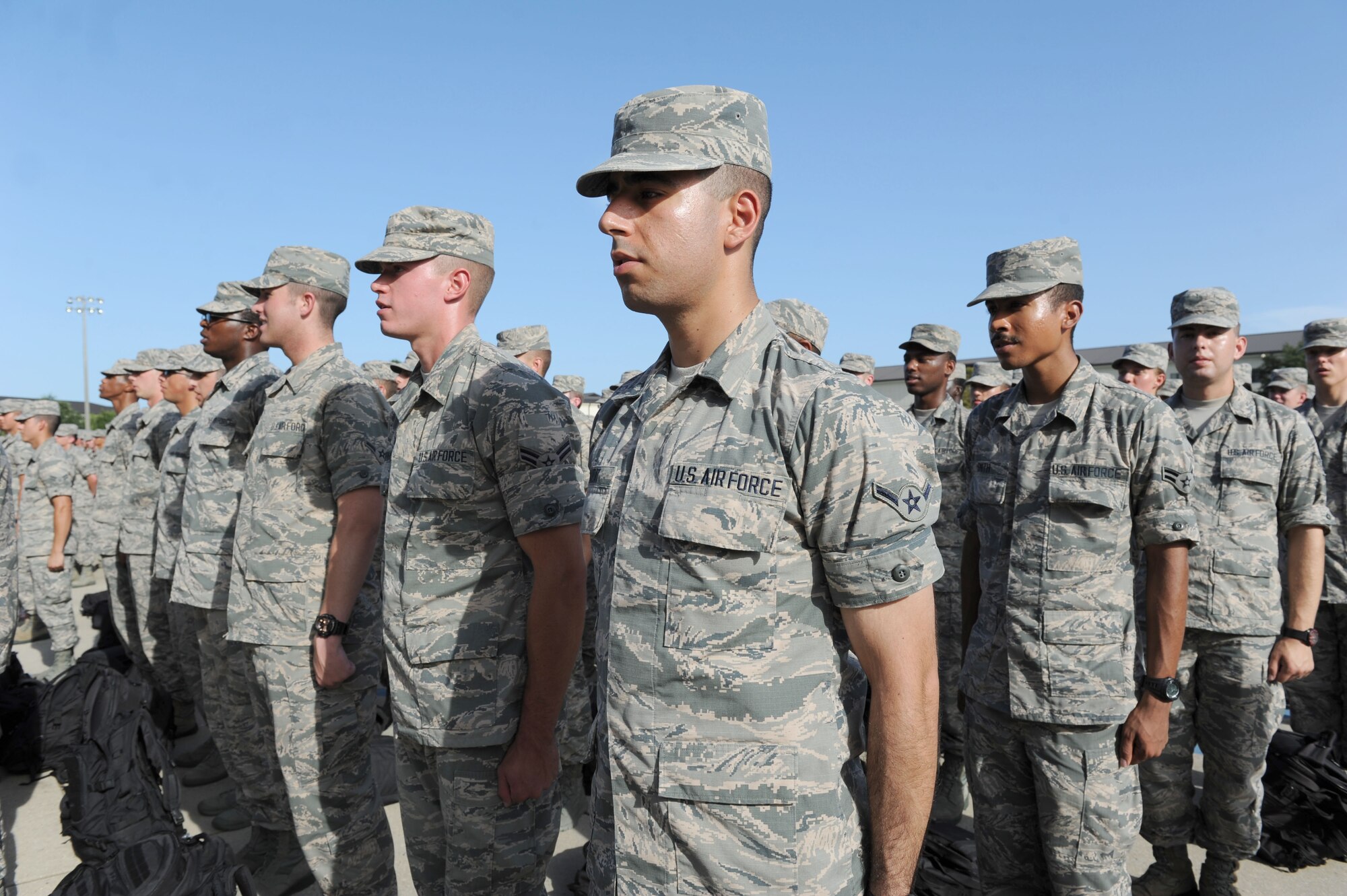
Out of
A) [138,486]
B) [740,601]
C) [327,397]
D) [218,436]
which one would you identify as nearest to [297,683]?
[327,397]

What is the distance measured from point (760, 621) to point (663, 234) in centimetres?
74

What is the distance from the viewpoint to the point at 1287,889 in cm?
368

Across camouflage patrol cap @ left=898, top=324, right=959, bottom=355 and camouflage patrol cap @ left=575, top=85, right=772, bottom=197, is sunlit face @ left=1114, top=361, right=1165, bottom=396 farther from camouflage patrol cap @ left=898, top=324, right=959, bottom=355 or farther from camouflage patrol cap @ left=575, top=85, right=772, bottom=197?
camouflage patrol cap @ left=575, top=85, right=772, bottom=197

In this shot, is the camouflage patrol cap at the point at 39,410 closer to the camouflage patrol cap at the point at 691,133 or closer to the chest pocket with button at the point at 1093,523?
the camouflage patrol cap at the point at 691,133

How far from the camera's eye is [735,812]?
1446mm

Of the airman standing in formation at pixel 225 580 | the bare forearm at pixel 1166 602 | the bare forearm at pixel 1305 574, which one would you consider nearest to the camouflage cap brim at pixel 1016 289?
the bare forearm at pixel 1166 602

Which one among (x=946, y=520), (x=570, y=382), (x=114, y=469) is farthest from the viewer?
(x=570, y=382)

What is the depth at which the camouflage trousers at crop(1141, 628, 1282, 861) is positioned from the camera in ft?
11.4

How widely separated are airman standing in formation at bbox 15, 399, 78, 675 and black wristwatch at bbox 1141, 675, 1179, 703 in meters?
8.24

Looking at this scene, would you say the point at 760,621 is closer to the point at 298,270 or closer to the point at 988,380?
the point at 298,270

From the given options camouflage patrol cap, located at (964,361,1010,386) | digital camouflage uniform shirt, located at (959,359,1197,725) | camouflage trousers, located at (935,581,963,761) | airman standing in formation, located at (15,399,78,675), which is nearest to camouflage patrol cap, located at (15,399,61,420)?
airman standing in formation, located at (15,399,78,675)

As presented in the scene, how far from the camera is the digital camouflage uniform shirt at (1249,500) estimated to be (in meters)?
3.64

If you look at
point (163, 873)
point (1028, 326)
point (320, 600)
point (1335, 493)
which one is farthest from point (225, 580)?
point (1335, 493)

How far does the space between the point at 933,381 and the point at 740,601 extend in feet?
A: 15.8
